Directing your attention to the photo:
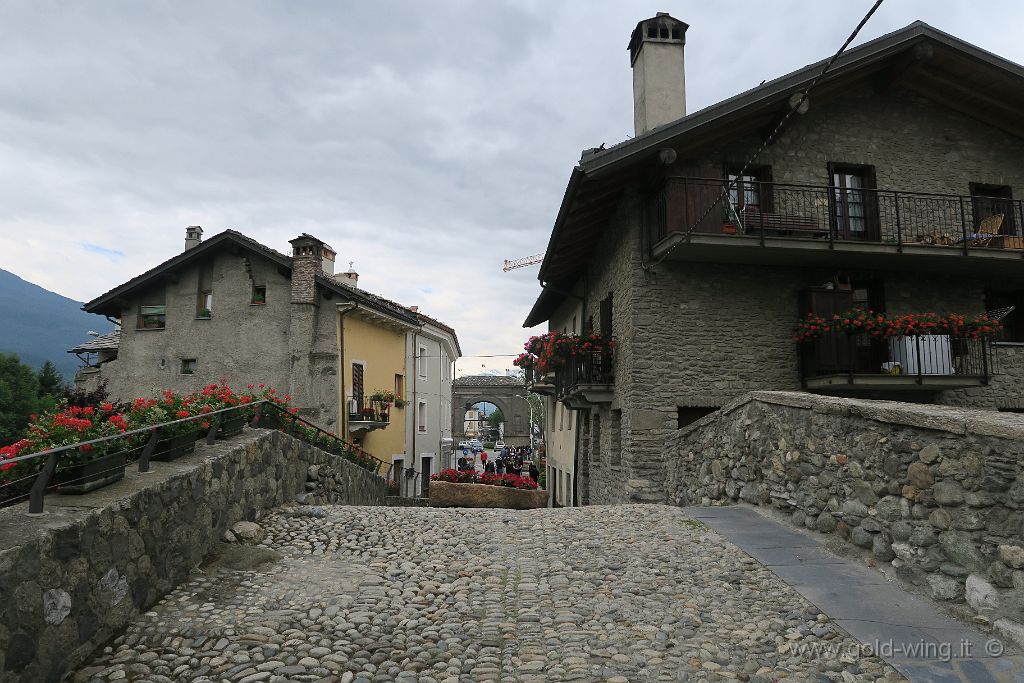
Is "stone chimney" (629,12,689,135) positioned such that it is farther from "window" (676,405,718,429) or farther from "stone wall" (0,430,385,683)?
"stone wall" (0,430,385,683)

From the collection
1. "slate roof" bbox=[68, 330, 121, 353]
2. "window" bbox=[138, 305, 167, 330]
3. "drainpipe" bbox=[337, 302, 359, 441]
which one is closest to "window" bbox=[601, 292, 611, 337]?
"drainpipe" bbox=[337, 302, 359, 441]

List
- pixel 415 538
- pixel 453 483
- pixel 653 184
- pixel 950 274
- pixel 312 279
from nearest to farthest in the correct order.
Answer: pixel 415 538
pixel 653 184
pixel 950 274
pixel 453 483
pixel 312 279

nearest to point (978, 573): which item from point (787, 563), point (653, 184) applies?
point (787, 563)

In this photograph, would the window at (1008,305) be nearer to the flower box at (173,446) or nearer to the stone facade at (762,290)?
the stone facade at (762,290)

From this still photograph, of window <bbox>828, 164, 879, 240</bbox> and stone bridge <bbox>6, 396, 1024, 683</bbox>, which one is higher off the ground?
window <bbox>828, 164, 879, 240</bbox>

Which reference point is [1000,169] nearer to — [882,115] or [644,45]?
[882,115]

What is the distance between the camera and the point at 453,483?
14.2m

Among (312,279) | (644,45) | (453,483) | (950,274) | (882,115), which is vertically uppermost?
(644,45)

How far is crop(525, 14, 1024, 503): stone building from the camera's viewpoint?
1137 cm

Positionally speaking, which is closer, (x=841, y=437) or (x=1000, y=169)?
(x=841, y=437)

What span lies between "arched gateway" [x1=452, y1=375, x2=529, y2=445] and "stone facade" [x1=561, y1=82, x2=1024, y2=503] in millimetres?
44969

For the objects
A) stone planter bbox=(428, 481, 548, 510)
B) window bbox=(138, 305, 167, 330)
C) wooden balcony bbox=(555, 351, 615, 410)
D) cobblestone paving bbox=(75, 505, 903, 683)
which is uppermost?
window bbox=(138, 305, 167, 330)

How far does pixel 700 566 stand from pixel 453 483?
8885 millimetres

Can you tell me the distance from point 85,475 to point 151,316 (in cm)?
1798
